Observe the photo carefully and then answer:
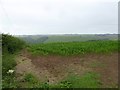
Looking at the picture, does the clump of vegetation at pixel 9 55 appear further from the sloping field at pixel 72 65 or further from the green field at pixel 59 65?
the sloping field at pixel 72 65

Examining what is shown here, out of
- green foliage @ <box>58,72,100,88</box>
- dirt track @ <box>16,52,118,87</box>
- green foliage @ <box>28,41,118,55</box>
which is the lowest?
green foliage @ <box>58,72,100,88</box>

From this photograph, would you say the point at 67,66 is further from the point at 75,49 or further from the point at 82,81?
the point at 75,49

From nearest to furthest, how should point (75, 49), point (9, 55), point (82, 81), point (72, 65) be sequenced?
1. point (82, 81)
2. point (72, 65)
3. point (9, 55)
4. point (75, 49)

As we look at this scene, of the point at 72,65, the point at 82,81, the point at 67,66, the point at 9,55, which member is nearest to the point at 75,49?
the point at 72,65

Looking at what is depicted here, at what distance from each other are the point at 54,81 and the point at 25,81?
0.98m

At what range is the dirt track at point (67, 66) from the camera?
11.4 m

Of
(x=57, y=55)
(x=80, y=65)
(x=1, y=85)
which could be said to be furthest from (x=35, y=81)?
(x=57, y=55)

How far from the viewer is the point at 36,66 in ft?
41.1

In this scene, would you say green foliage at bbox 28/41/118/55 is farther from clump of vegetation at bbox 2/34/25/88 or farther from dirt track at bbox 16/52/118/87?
clump of vegetation at bbox 2/34/25/88

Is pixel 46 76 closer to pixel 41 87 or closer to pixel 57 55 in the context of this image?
pixel 41 87

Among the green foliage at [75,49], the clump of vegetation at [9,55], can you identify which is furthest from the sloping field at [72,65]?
the clump of vegetation at [9,55]

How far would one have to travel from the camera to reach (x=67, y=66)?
1248 centimetres

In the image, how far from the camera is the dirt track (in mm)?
11382

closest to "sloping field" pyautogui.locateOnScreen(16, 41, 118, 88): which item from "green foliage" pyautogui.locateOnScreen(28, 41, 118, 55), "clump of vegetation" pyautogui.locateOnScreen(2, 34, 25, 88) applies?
"green foliage" pyautogui.locateOnScreen(28, 41, 118, 55)
